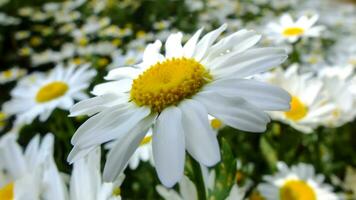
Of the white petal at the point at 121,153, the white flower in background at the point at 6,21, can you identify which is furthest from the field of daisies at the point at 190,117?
the white flower in background at the point at 6,21

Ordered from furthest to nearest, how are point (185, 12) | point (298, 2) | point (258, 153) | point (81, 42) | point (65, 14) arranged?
point (298, 2)
point (65, 14)
point (185, 12)
point (81, 42)
point (258, 153)

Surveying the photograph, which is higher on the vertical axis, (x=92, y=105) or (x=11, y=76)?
(x=92, y=105)

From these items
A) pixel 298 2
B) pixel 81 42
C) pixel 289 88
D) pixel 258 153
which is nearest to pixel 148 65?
pixel 289 88

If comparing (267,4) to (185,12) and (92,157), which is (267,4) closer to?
(185,12)

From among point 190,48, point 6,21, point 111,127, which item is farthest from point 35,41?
point 111,127

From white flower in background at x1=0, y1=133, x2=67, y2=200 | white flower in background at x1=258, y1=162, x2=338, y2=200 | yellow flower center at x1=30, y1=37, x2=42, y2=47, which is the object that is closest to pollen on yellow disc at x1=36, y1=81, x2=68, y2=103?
white flower in background at x1=0, y1=133, x2=67, y2=200

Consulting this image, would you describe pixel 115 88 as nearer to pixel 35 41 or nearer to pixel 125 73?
pixel 125 73
